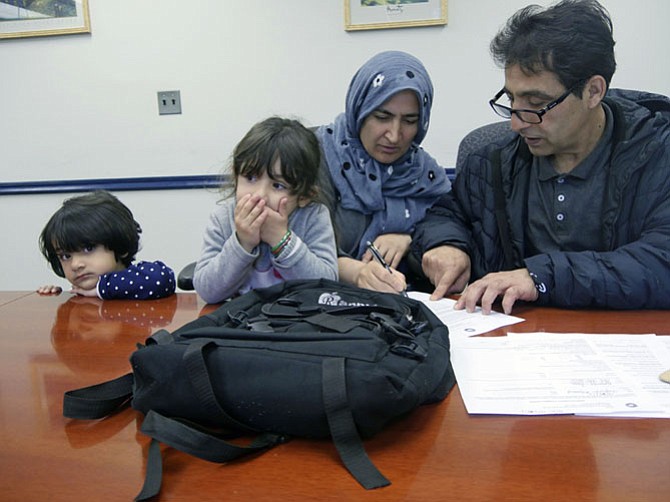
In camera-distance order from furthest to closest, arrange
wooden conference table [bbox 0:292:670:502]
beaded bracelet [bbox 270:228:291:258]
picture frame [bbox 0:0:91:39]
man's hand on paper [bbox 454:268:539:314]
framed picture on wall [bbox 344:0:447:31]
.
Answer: picture frame [bbox 0:0:91:39] → framed picture on wall [bbox 344:0:447:31] → beaded bracelet [bbox 270:228:291:258] → man's hand on paper [bbox 454:268:539:314] → wooden conference table [bbox 0:292:670:502]

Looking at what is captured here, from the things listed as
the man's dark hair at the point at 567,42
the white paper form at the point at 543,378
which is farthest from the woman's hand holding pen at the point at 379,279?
the man's dark hair at the point at 567,42

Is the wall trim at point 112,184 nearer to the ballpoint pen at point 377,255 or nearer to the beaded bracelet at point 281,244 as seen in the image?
the ballpoint pen at point 377,255

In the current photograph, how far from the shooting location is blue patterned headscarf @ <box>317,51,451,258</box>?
1562 millimetres

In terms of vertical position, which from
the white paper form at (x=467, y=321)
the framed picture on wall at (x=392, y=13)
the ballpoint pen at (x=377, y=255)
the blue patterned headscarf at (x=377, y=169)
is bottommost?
the white paper form at (x=467, y=321)

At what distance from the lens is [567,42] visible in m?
1.30

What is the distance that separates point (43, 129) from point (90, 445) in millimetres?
2598

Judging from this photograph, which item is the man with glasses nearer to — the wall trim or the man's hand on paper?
the man's hand on paper

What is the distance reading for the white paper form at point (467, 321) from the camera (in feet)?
3.33

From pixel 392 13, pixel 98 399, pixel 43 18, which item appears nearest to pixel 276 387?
pixel 98 399

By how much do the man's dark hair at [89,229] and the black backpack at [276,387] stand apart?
2.46 ft

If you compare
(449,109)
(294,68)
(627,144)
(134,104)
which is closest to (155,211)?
(134,104)

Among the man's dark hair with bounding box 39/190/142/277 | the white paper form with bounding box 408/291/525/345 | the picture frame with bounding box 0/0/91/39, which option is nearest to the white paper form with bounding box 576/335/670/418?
the white paper form with bounding box 408/291/525/345

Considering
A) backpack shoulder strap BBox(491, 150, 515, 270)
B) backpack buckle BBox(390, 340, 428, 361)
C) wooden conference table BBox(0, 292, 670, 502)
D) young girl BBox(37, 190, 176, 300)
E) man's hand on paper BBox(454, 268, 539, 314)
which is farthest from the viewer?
backpack shoulder strap BBox(491, 150, 515, 270)

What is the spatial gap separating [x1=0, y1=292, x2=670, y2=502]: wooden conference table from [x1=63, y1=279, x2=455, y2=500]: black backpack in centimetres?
2
